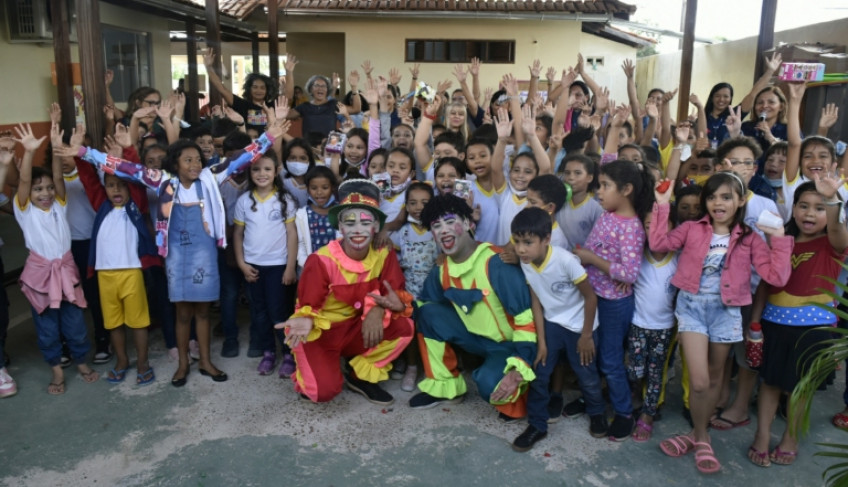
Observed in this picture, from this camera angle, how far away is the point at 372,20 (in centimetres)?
1276

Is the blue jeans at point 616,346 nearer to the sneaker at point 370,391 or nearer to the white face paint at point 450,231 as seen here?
the white face paint at point 450,231

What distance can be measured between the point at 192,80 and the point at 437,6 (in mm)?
5580

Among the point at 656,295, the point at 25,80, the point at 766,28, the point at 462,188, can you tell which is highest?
the point at 766,28

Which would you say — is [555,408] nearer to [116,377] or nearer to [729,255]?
[729,255]

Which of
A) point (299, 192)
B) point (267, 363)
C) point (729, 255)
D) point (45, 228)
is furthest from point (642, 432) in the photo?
point (45, 228)

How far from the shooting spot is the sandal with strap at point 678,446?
3160 millimetres

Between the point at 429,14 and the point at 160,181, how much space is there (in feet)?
30.5

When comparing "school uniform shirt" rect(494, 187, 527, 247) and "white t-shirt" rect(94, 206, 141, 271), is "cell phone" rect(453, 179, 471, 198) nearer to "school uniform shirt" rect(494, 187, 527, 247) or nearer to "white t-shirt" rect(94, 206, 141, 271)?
"school uniform shirt" rect(494, 187, 527, 247)

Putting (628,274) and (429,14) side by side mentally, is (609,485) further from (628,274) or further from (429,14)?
(429,14)

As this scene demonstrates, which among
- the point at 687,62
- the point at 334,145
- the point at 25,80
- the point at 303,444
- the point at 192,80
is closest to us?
the point at 303,444

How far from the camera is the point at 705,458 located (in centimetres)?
305

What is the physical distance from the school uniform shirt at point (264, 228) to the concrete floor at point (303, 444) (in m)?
0.82

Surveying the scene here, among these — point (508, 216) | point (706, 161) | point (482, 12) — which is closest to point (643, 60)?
point (482, 12)

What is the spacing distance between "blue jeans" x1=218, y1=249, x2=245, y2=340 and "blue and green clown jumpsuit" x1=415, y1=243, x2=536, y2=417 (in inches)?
55.1
